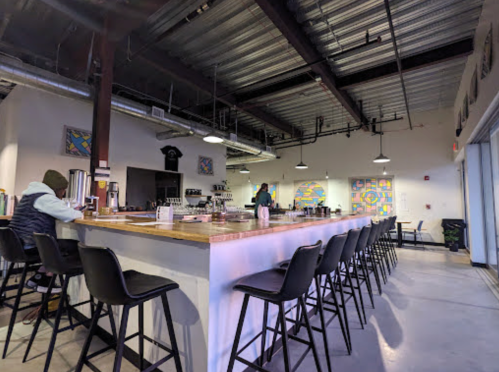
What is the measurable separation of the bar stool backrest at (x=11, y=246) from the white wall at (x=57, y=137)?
8.87 feet

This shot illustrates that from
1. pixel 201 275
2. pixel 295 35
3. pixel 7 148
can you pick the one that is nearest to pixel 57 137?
pixel 7 148

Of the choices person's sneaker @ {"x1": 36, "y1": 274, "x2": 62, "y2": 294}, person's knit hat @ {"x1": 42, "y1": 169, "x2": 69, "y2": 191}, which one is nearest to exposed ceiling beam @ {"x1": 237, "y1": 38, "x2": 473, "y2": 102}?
person's knit hat @ {"x1": 42, "y1": 169, "x2": 69, "y2": 191}

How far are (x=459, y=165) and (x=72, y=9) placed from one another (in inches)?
359

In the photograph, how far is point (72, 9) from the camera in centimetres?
316

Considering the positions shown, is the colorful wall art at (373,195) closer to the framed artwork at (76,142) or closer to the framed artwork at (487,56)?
the framed artwork at (487,56)

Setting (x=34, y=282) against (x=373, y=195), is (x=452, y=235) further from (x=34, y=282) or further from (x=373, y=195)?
(x=34, y=282)

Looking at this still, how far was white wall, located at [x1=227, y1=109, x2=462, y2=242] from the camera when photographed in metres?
7.13

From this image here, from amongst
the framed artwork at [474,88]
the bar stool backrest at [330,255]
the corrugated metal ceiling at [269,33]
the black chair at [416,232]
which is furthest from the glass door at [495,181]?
the bar stool backrest at [330,255]

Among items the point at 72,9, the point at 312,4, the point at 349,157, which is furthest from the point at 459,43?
the point at 72,9

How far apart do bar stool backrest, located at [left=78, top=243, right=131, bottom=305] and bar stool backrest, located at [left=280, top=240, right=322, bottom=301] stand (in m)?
0.88

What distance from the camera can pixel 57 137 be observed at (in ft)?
16.4

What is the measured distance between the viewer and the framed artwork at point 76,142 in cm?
512

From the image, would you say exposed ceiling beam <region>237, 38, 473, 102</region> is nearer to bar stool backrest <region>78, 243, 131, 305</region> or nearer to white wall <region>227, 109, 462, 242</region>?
white wall <region>227, 109, 462, 242</region>

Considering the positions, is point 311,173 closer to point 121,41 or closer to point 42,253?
point 121,41
